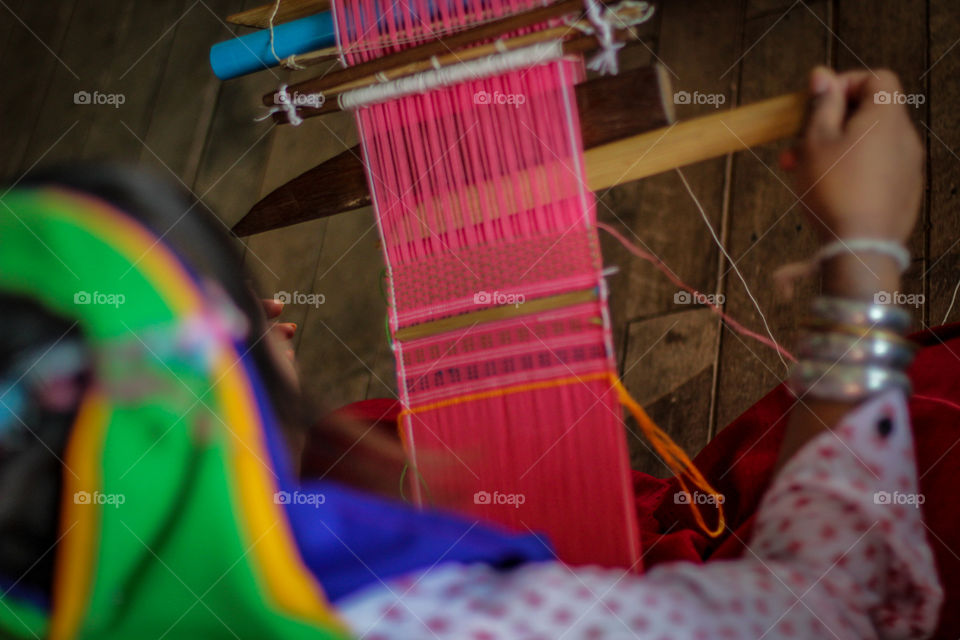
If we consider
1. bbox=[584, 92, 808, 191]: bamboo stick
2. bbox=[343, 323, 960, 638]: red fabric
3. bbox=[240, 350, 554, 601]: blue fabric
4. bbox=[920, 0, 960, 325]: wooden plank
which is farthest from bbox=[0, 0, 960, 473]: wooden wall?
bbox=[240, 350, 554, 601]: blue fabric

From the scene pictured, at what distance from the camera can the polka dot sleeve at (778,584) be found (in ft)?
1.67

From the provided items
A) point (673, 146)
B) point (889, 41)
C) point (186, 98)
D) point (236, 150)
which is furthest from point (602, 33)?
point (186, 98)

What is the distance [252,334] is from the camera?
0.54 meters

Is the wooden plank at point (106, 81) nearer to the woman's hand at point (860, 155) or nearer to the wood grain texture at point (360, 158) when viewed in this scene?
the wood grain texture at point (360, 158)

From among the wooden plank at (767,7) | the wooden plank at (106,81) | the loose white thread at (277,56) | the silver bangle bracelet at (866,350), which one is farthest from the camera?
the wooden plank at (106,81)

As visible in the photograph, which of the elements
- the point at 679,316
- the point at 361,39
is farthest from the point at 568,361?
the point at 679,316

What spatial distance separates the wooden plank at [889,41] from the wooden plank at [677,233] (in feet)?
0.66

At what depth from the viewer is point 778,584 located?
1.83 ft

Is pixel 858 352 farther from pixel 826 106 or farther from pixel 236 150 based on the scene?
pixel 236 150

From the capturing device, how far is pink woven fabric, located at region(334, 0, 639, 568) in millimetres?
730

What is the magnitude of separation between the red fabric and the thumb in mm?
348

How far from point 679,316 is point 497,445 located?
78 cm

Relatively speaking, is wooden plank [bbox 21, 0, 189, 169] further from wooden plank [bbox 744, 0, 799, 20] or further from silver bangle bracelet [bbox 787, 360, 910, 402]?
silver bangle bracelet [bbox 787, 360, 910, 402]

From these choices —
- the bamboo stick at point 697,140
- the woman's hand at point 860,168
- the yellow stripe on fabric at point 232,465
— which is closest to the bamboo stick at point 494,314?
the bamboo stick at point 697,140
